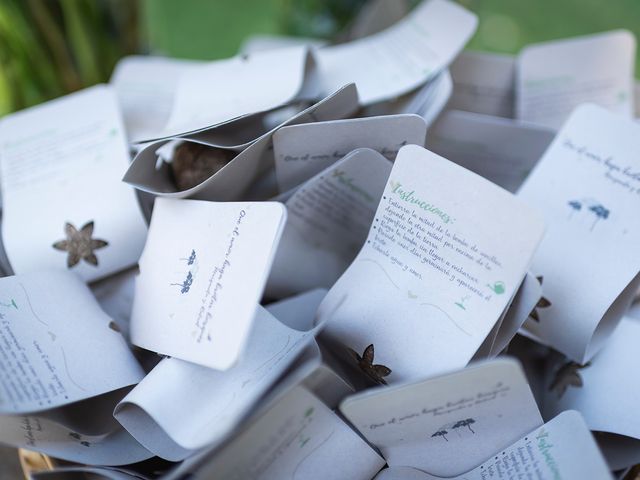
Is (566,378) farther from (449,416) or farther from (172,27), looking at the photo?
(172,27)

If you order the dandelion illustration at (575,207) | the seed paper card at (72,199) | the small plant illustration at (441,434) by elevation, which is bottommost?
the small plant illustration at (441,434)

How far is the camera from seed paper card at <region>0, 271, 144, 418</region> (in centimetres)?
44

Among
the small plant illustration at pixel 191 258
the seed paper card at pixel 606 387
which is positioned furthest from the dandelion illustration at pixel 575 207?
the small plant illustration at pixel 191 258

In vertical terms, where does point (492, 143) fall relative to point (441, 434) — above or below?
above

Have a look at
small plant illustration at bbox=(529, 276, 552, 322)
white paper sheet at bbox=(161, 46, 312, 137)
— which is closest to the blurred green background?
white paper sheet at bbox=(161, 46, 312, 137)

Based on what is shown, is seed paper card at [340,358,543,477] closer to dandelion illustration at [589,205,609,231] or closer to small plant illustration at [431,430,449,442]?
small plant illustration at [431,430,449,442]

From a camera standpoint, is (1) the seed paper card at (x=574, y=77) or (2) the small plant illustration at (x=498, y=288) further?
(1) the seed paper card at (x=574, y=77)

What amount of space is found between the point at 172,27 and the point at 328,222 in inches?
34.6

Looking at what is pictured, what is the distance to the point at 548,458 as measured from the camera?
1.45 ft

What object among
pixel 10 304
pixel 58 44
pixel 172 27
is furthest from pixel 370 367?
pixel 172 27

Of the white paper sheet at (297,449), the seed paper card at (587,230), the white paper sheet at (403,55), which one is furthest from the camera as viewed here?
the white paper sheet at (403,55)

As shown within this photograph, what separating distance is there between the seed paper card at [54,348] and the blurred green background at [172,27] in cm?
40

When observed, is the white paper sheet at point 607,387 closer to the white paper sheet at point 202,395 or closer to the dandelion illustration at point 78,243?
the white paper sheet at point 202,395

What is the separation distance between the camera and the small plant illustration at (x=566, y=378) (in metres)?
0.53
